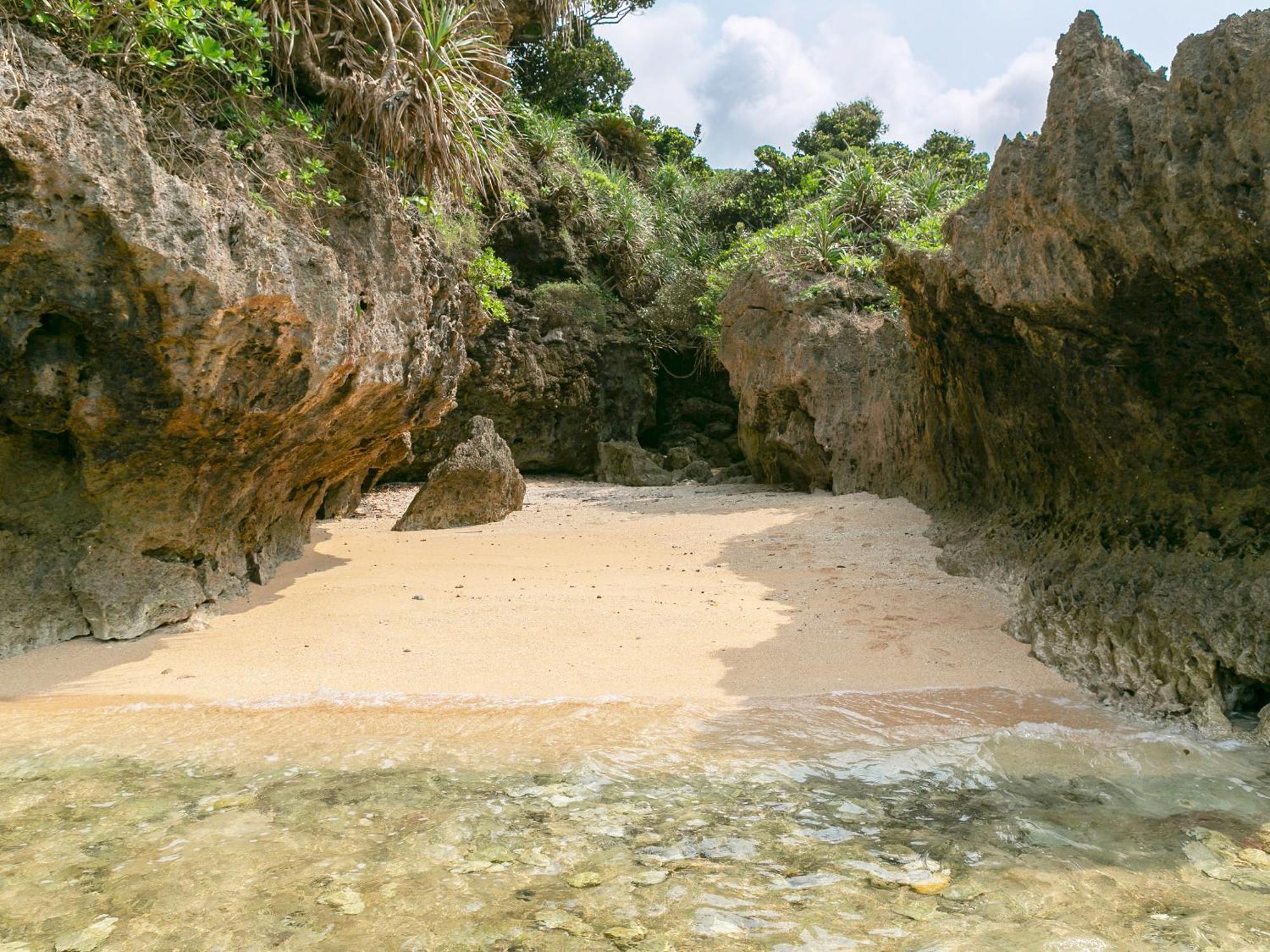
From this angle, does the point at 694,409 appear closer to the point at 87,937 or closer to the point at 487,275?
the point at 487,275

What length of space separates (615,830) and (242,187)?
3.78 m

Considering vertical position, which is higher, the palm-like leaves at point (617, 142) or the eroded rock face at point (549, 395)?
the palm-like leaves at point (617, 142)

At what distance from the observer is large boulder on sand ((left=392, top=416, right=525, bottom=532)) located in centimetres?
882

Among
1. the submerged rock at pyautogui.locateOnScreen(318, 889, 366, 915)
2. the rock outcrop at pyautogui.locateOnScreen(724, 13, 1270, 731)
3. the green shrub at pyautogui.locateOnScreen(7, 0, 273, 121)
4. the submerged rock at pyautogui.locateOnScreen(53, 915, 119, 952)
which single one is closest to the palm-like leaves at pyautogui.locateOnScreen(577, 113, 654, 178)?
the green shrub at pyautogui.locateOnScreen(7, 0, 273, 121)

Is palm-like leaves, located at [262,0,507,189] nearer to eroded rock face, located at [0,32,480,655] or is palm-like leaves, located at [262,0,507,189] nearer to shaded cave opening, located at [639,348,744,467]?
eroded rock face, located at [0,32,480,655]

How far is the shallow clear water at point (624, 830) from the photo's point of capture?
2090 mm

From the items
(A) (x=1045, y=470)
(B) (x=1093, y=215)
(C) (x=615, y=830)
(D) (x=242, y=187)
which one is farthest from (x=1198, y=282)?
(D) (x=242, y=187)

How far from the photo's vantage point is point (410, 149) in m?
6.09

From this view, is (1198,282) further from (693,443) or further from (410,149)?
(693,443)

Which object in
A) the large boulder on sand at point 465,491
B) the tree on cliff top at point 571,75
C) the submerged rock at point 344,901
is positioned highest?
the tree on cliff top at point 571,75

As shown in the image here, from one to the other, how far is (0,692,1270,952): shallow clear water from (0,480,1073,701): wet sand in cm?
37

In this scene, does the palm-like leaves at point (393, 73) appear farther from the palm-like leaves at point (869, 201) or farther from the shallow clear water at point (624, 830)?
the palm-like leaves at point (869, 201)

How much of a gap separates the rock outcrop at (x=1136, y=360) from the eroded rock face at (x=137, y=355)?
→ 3.55m

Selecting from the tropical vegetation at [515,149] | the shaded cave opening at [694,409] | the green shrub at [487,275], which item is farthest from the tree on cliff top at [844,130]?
the green shrub at [487,275]
